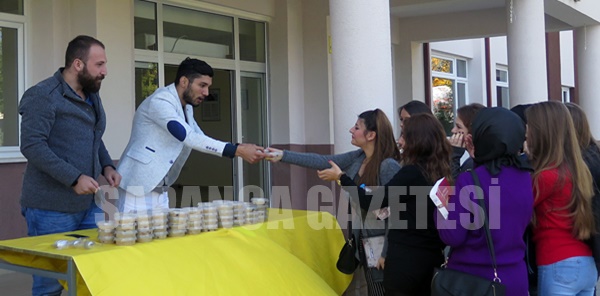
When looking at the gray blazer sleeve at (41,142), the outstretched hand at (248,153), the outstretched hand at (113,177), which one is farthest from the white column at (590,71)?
the gray blazer sleeve at (41,142)

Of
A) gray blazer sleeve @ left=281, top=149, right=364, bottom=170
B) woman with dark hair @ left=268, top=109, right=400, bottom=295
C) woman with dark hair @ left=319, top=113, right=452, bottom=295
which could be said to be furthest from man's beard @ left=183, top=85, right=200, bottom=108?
woman with dark hair @ left=319, top=113, right=452, bottom=295

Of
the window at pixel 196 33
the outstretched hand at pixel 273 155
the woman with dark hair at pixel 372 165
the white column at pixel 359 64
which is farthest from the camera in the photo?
the window at pixel 196 33

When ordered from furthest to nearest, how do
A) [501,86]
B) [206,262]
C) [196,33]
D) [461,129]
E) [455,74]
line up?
[501,86], [455,74], [196,33], [461,129], [206,262]

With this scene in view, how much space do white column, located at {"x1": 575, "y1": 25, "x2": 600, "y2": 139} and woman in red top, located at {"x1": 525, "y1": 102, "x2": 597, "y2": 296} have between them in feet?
33.6

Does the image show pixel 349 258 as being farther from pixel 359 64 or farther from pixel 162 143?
pixel 359 64

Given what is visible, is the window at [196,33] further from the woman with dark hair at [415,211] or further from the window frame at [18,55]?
the woman with dark hair at [415,211]

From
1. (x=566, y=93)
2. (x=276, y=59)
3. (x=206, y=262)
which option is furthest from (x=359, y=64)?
(x=566, y=93)

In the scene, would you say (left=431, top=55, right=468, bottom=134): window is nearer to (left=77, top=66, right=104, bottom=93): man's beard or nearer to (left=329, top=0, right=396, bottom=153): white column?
(left=329, top=0, right=396, bottom=153): white column

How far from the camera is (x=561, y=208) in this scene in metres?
3.34

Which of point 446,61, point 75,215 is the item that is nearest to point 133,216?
point 75,215

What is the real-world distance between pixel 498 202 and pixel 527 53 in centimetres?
661

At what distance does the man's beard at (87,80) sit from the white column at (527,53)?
6.81 m

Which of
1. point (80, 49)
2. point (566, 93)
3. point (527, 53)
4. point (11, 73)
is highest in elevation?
point (566, 93)

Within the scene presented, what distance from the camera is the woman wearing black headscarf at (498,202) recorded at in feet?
10.1
